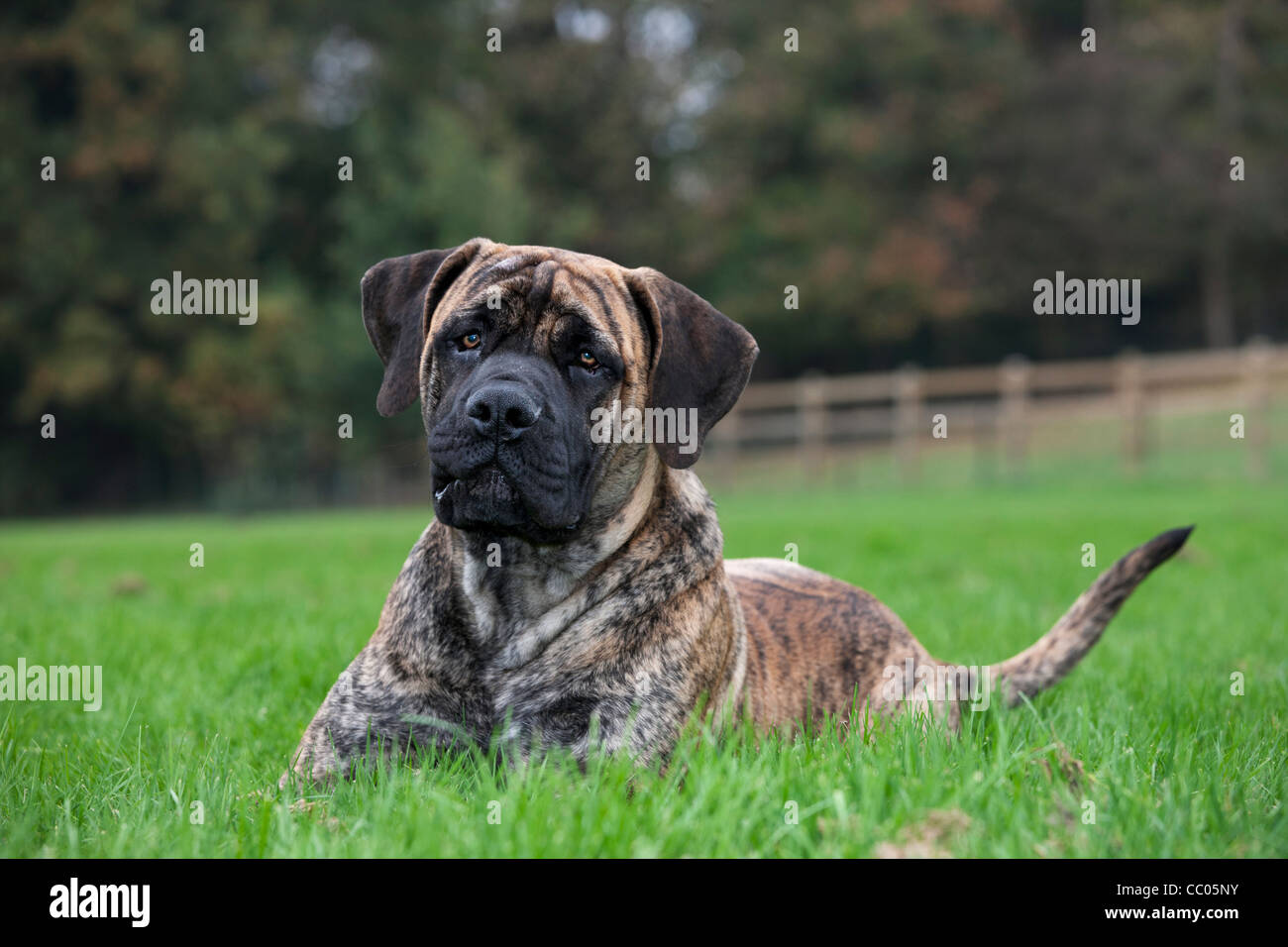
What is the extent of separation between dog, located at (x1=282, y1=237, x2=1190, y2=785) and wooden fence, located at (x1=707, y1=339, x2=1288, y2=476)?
18.7 metres

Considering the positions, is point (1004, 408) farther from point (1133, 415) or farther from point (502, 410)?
point (502, 410)

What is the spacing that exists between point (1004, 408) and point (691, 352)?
23.4 metres

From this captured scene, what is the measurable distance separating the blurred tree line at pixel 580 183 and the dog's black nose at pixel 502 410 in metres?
25.9

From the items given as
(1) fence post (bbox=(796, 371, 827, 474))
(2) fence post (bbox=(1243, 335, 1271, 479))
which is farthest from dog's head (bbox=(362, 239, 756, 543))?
(1) fence post (bbox=(796, 371, 827, 474))

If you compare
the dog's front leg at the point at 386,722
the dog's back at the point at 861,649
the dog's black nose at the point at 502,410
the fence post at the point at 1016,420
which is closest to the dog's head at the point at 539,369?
the dog's black nose at the point at 502,410

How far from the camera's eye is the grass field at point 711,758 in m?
2.50

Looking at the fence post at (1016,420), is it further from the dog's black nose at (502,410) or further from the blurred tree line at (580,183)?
the dog's black nose at (502,410)

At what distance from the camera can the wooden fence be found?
23.0 m

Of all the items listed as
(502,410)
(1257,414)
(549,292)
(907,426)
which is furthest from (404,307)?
(907,426)

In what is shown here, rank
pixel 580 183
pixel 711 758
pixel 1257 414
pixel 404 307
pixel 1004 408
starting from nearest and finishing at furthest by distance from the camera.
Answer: pixel 711 758
pixel 404 307
pixel 1257 414
pixel 1004 408
pixel 580 183

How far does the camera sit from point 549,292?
357cm

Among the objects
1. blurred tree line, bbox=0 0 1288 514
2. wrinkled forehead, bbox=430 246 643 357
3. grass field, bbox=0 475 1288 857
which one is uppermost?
blurred tree line, bbox=0 0 1288 514

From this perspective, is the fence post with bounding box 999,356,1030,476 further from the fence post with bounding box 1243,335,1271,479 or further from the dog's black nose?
the dog's black nose
